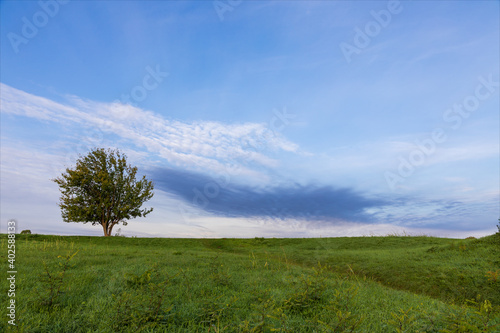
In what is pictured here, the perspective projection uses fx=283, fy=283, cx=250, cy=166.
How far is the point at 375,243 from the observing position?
26.4m

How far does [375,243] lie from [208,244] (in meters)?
16.3

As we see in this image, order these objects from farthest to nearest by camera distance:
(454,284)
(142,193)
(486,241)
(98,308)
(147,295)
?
(142,193) < (486,241) < (454,284) < (147,295) < (98,308)

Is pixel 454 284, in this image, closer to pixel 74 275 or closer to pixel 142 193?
pixel 74 275

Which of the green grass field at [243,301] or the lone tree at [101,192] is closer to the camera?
the green grass field at [243,301]

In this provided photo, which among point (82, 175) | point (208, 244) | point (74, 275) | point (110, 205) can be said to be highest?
point (82, 175)

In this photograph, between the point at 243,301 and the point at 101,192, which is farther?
the point at 101,192

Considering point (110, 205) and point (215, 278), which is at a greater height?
point (110, 205)

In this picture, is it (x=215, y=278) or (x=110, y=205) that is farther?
(x=110, y=205)

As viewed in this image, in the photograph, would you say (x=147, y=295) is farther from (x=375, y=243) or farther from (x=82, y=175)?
(x=82, y=175)

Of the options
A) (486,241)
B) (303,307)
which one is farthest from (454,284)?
(303,307)

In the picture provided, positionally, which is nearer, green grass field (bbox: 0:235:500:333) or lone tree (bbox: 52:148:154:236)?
green grass field (bbox: 0:235:500:333)

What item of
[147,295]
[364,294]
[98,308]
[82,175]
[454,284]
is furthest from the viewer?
[82,175]

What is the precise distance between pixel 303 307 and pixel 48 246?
18.0 meters

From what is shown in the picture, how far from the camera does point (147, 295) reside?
595 cm
